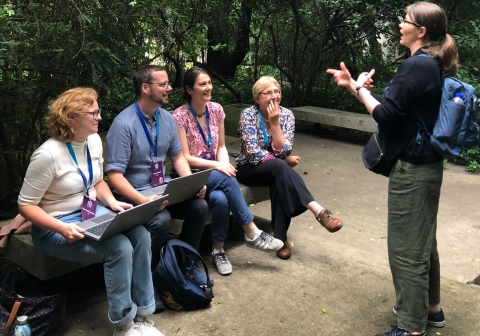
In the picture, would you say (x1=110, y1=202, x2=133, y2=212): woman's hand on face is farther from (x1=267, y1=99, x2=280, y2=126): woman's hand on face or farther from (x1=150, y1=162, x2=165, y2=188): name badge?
(x1=267, y1=99, x2=280, y2=126): woman's hand on face

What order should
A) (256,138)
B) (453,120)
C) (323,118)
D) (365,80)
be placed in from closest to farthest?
Answer: (453,120), (365,80), (256,138), (323,118)

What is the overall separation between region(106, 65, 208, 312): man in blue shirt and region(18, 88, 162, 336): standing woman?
31cm

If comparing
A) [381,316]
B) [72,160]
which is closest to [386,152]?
[381,316]

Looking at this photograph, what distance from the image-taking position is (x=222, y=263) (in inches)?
145

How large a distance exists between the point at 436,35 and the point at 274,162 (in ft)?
5.49

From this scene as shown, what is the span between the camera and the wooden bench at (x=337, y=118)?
7965 mm

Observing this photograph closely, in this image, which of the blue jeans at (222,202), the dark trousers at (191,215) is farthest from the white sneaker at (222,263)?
the dark trousers at (191,215)

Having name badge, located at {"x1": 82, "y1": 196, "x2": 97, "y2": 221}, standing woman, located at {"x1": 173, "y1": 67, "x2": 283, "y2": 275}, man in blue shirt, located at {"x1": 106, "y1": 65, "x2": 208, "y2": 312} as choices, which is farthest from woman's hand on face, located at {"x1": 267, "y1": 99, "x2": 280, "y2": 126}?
name badge, located at {"x1": 82, "y1": 196, "x2": 97, "y2": 221}

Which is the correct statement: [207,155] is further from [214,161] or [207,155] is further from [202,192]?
[202,192]

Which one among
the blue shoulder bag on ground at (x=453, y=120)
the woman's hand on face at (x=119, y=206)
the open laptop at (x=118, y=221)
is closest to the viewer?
the blue shoulder bag on ground at (x=453, y=120)

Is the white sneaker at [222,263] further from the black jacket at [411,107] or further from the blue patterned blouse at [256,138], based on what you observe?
the black jacket at [411,107]

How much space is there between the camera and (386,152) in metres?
2.70

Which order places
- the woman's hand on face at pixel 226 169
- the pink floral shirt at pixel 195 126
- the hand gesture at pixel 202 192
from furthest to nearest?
the pink floral shirt at pixel 195 126
the woman's hand on face at pixel 226 169
the hand gesture at pixel 202 192

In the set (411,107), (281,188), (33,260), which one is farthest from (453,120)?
(33,260)
